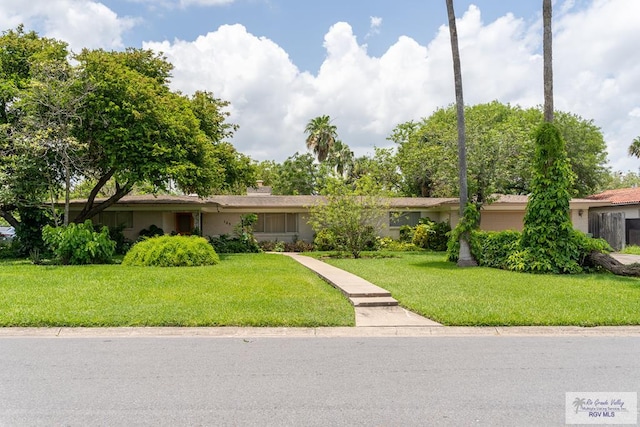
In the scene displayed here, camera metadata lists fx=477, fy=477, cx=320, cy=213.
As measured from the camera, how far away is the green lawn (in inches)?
329

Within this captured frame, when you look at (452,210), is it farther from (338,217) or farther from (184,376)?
(184,376)

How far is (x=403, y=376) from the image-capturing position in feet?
18.1

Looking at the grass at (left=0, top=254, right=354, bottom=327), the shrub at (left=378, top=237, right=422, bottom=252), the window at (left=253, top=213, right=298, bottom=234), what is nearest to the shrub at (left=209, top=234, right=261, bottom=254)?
the window at (left=253, top=213, right=298, bottom=234)

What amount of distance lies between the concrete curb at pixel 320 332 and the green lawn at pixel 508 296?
0.23m

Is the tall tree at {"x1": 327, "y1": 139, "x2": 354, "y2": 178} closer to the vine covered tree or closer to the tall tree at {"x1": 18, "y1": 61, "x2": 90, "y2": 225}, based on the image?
the vine covered tree

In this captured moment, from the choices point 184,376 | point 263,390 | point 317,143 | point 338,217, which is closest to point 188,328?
point 184,376

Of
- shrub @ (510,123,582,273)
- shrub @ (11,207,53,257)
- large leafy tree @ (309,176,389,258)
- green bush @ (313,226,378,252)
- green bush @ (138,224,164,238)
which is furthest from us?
green bush @ (138,224,164,238)

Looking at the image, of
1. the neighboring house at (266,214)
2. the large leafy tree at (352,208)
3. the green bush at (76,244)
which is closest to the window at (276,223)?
the neighboring house at (266,214)

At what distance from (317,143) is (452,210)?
68.6 feet

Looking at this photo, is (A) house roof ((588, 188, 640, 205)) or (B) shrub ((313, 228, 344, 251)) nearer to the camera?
(B) shrub ((313, 228, 344, 251))

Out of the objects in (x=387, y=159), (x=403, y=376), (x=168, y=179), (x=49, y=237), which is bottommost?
(x=403, y=376)

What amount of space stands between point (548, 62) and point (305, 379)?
14.8 meters

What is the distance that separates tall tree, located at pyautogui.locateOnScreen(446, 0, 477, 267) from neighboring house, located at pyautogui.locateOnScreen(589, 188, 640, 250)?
13019 mm

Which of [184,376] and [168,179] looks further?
[168,179]
